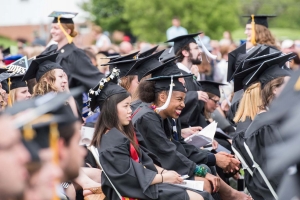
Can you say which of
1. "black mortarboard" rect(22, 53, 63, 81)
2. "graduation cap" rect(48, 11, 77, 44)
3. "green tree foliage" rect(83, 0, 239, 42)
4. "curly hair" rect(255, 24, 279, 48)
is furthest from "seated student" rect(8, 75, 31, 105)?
"green tree foliage" rect(83, 0, 239, 42)

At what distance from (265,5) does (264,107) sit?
42725 millimetres

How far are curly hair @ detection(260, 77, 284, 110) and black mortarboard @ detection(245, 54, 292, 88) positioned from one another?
0.30ft

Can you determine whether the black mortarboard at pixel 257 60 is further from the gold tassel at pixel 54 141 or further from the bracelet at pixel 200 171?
the gold tassel at pixel 54 141

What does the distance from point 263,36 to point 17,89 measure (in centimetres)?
441

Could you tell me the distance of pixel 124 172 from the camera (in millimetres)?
5766

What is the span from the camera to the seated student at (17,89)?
24.7ft

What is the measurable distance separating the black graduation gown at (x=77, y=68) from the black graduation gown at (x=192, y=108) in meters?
1.41

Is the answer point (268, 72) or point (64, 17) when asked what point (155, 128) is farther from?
point (64, 17)

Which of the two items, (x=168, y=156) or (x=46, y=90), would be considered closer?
(x=168, y=156)

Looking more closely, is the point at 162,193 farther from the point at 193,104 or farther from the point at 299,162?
the point at 299,162

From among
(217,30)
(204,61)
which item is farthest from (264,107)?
(217,30)

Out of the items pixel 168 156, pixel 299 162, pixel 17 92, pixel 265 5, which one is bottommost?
pixel 265 5

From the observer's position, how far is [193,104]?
8.18 metres

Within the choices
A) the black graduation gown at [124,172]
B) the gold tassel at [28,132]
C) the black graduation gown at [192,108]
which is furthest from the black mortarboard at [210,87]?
the gold tassel at [28,132]
